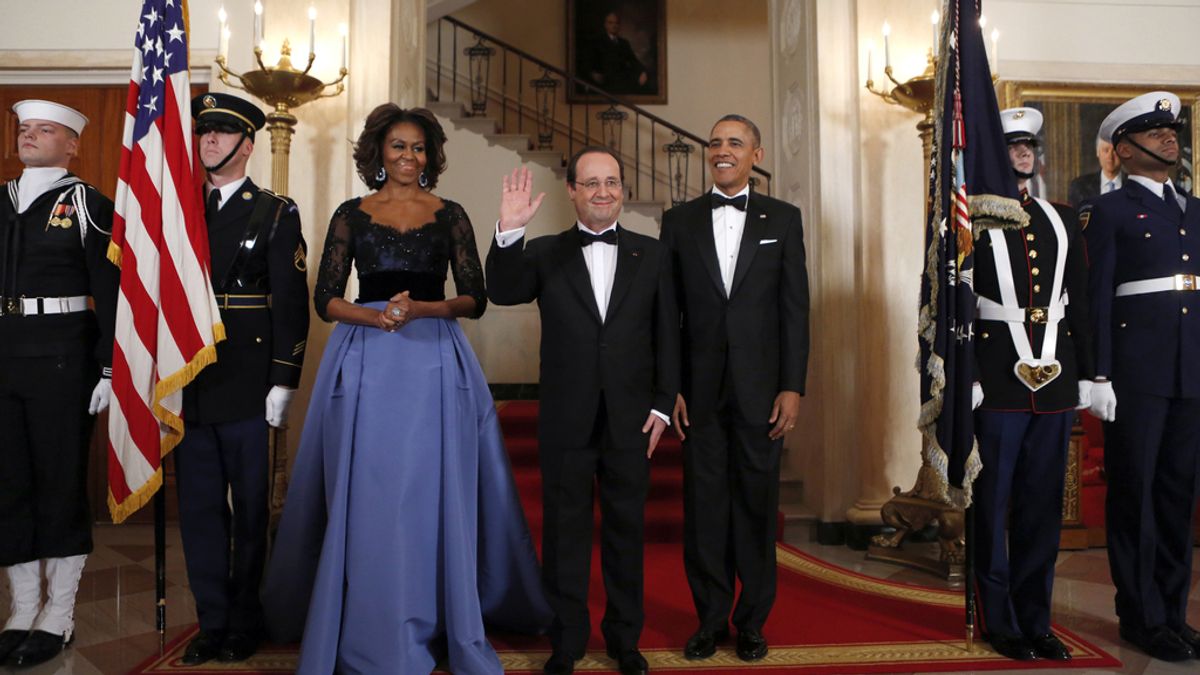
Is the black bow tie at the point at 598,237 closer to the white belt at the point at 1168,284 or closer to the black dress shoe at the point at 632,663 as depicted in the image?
the black dress shoe at the point at 632,663

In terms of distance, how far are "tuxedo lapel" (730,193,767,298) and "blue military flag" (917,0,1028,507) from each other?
2.19 feet

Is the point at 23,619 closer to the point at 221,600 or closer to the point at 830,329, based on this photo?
the point at 221,600

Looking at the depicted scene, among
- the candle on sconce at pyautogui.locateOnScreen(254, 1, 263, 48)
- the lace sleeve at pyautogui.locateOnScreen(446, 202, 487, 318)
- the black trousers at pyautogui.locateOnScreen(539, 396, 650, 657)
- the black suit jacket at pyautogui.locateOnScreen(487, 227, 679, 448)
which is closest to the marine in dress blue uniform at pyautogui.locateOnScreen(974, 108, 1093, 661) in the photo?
the black suit jacket at pyautogui.locateOnScreen(487, 227, 679, 448)

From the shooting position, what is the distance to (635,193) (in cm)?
920

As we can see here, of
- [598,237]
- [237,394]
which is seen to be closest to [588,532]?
[598,237]

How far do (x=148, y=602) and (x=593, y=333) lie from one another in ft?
8.16

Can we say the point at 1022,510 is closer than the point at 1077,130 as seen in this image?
Yes

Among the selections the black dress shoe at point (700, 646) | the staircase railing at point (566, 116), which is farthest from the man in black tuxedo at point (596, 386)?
the staircase railing at point (566, 116)

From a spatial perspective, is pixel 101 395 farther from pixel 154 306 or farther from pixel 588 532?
pixel 588 532

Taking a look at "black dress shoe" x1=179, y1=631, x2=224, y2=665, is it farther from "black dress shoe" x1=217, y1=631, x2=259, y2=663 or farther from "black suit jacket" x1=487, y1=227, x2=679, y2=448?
"black suit jacket" x1=487, y1=227, x2=679, y2=448

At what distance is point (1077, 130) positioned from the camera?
539cm

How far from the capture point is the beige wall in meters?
9.34

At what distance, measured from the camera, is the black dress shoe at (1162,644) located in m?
3.10

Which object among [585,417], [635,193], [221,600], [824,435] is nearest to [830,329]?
[824,435]
